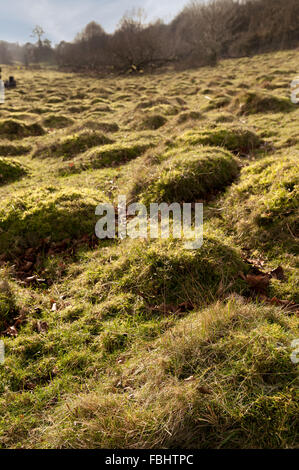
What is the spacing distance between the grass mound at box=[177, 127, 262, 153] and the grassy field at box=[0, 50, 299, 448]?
1.78 feet

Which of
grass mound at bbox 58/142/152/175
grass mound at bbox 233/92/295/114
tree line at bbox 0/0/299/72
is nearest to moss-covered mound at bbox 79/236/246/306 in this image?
grass mound at bbox 58/142/152/175

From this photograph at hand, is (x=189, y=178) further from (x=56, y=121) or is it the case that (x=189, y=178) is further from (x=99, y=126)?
(x=56, y=121)

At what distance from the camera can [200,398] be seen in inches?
82.2

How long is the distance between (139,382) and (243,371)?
0.88m

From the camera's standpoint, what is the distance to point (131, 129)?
A: 1245 centimetres

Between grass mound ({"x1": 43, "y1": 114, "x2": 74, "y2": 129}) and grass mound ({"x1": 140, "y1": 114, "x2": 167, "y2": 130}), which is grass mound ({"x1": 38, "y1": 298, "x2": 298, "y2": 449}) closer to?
grass mound ({"x1": 140, "y1": 114, "x2": 167, "y2": 130})

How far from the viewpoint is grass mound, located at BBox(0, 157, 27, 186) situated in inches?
324

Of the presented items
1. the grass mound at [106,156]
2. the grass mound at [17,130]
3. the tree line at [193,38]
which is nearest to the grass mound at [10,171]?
the grass mound at [106,156]

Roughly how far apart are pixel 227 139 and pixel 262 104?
203 inches

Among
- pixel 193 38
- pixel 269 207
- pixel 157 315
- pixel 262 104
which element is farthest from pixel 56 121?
pixel 193 38

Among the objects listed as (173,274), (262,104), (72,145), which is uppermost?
(262,104)

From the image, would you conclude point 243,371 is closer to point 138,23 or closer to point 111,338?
point 111,338

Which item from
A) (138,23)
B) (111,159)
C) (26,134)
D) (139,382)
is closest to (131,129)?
(111,159)

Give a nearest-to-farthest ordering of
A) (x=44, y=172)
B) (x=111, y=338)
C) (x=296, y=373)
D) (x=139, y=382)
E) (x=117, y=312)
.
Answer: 1. (x=296, y=373)
2. (x=139, y=382)
3. (x=111, y=338)
4. (x=117, y=312)
5. (x=44, y=172)
